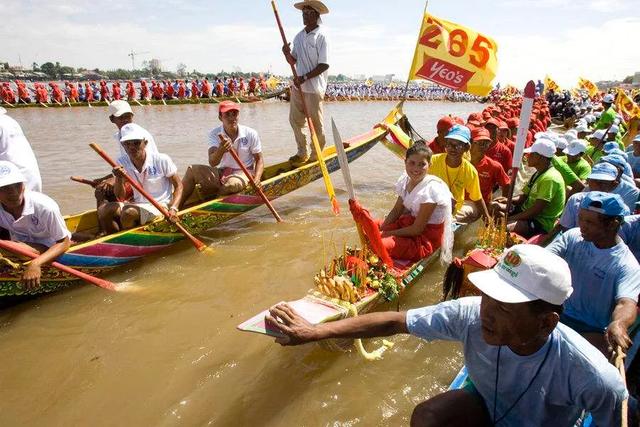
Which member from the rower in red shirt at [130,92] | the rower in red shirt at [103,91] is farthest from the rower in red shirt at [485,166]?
the rower in red shirt at [103,91]

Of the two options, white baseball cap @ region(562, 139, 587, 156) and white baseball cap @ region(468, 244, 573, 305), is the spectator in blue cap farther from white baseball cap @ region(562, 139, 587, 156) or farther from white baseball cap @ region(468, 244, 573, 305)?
white baseball cap @ region(562, 139, 587, 156)

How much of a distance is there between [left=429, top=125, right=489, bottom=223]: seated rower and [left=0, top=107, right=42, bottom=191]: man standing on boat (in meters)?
4.69

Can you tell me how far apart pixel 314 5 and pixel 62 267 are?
5.00 metres

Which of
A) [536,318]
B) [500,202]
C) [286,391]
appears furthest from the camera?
[500,202]

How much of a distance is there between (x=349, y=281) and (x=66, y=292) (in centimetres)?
342

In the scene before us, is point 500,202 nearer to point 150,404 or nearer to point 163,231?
point 163,231

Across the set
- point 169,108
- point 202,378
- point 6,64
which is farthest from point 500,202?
point 6,64

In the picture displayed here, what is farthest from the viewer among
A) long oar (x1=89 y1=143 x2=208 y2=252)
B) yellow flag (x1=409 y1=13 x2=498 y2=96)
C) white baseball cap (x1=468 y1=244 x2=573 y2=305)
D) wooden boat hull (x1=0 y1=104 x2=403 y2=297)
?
yellow flag (x1=409 y1=13 x2=498 y2=96)

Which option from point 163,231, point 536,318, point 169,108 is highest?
point 169,108

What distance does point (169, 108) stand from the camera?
27.4 metres

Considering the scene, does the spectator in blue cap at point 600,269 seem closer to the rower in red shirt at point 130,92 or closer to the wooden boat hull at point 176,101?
the wooden boat hull at point 176,101

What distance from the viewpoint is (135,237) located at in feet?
15.9

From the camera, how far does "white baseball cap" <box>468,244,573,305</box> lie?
1627 millimetres

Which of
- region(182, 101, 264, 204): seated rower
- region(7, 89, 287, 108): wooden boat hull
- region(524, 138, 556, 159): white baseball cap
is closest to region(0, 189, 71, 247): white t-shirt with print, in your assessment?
region(182, 101, 264, 204): seated rower
